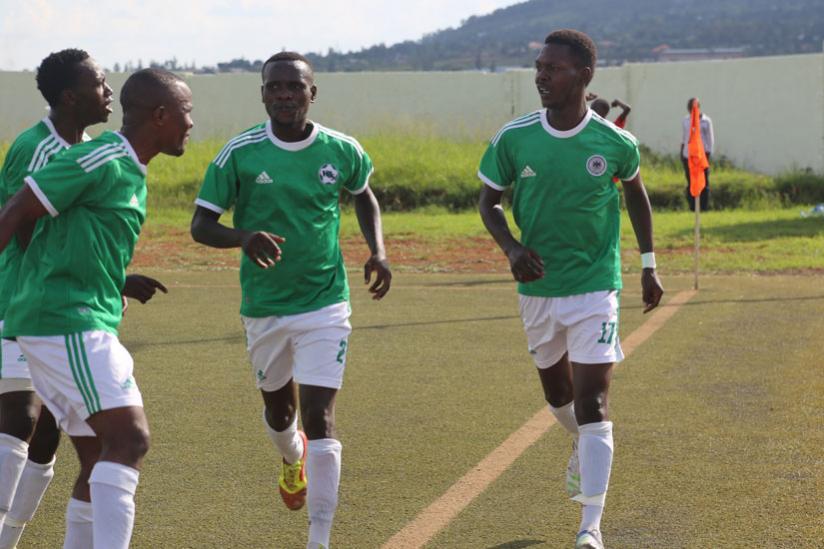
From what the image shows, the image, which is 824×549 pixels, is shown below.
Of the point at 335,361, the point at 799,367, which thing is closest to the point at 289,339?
the point at 335,361

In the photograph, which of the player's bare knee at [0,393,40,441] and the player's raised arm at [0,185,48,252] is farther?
the player's bare knee at [0,393,40,441]

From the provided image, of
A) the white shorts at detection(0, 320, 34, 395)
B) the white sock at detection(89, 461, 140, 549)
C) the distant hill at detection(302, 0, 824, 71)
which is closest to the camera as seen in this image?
the white sock at detection(89, 461, 140, 549)

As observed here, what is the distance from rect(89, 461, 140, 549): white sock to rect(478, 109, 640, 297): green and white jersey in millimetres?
2410

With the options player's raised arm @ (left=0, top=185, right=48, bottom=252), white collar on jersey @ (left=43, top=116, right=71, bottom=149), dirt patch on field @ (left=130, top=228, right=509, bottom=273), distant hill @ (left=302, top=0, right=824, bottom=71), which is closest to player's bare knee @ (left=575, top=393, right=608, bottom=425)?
white collar on jersey @ (left=43, top=116, right=71, bottom=149)

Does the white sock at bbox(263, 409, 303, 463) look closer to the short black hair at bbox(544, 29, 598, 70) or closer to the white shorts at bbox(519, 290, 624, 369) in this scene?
the white shorts at bbox(519, 290, 624, 369)

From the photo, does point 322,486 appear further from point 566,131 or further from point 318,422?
point 566,131

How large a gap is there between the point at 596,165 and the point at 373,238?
106 centimetres

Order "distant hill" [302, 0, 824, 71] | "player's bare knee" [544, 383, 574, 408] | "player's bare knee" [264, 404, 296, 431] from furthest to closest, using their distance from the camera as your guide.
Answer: "distant hill" [302, 0, 824, 71] → "player's bare knee" [544, 383, 574, 408] → "player's bare knee" [264, 404, 296, 431]

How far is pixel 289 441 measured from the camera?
652 cm

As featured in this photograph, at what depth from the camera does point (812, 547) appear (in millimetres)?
5832

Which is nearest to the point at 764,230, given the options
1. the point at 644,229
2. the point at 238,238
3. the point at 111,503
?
the point at 644,229

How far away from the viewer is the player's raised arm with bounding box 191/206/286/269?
539 centimetres

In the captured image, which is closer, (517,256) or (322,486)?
(322,486)

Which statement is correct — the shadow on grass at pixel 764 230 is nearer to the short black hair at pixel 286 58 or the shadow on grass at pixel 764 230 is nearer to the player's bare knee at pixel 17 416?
the short black hair at pixel 286 58
